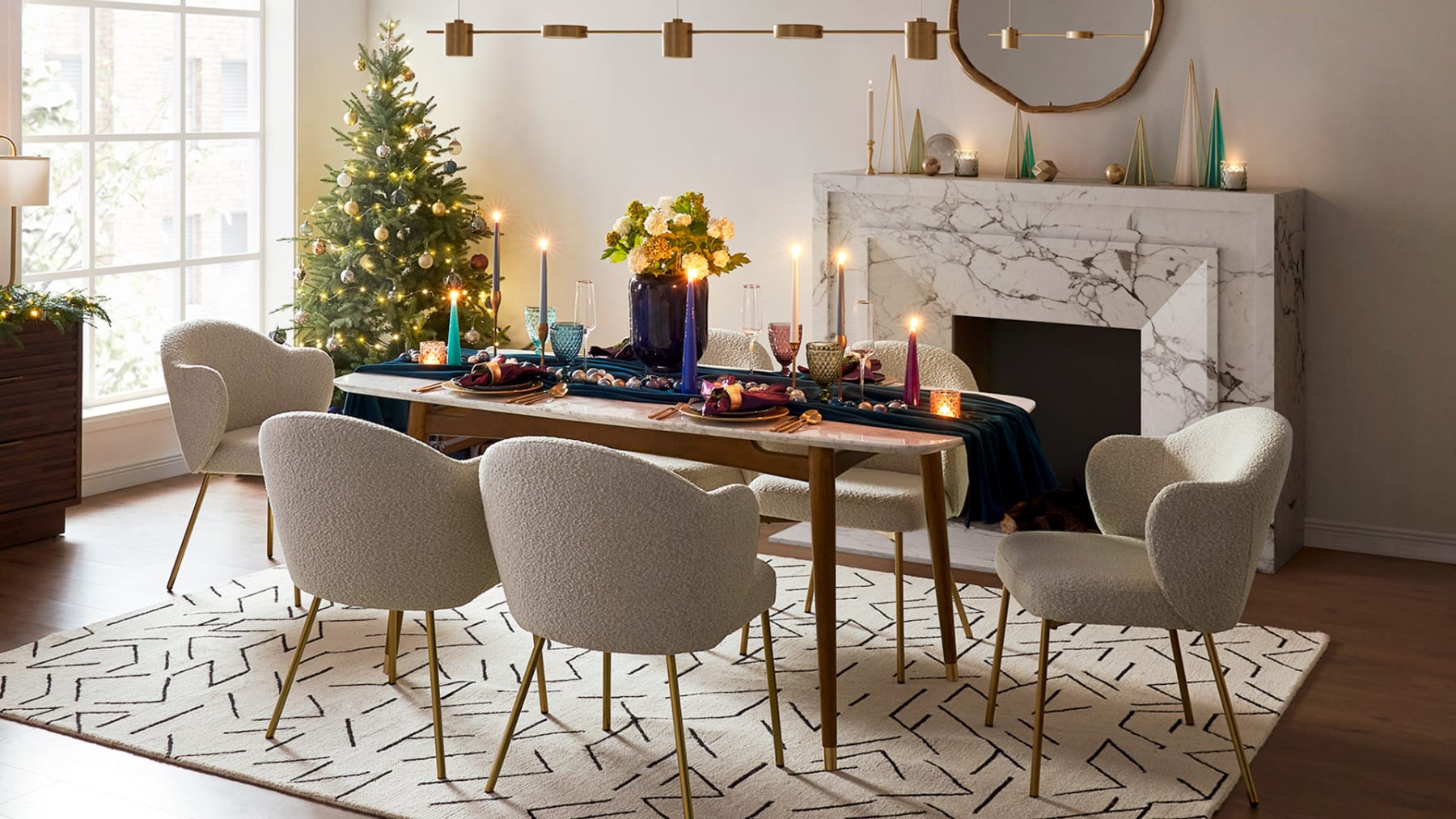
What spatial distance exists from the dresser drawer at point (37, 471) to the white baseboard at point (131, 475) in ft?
2.16

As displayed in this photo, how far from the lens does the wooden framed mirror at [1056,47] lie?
5.44m

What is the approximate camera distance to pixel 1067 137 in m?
5.61

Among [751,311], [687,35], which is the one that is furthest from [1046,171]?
[751,311]

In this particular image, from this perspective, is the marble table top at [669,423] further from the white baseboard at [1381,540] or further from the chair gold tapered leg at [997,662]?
the white baseboard at [1381,540]

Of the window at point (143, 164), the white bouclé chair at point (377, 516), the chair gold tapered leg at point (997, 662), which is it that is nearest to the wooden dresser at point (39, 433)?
the window at point (143, 164)

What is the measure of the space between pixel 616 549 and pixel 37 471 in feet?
9.98

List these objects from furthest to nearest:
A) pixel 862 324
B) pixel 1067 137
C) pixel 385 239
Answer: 1. pixel 385 239
2. pixel 862 324
3. pixel 1067 137

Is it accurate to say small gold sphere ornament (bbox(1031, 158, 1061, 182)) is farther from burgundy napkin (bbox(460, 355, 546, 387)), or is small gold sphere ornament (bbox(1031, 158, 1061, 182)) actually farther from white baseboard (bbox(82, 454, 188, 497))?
white baseboard (bbox(82, 454, 188, 497))

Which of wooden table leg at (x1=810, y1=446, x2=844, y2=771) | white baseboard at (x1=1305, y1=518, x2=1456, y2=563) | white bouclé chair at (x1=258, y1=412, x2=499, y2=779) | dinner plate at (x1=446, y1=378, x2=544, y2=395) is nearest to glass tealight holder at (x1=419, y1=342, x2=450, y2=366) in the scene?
dinner plate at (x1=446, y1=378, x2=544, y2=395)

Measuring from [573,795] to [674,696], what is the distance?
14.9 inches

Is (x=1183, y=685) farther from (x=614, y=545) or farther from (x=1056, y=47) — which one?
(x=1056, y=47)

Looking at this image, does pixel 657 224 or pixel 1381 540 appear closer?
pixel 657 224

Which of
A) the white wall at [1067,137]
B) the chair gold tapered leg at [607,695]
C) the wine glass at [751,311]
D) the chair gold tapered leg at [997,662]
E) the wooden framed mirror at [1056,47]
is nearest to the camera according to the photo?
the chair gold tapered leg at [997,662]

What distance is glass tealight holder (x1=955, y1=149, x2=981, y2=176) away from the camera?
18.5 ft
